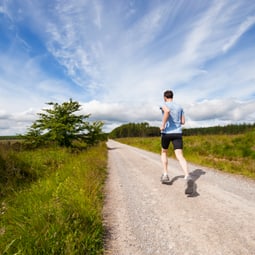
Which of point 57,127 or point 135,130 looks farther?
point 135,130

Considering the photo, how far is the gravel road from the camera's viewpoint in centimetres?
232

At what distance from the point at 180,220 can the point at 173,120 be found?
2.35 m

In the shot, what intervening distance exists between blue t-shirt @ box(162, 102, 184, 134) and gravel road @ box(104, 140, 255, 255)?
139 centimetres

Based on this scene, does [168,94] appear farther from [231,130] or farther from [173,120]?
[231,130]

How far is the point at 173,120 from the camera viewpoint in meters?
4.71

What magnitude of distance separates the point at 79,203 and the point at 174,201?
1.87 meters

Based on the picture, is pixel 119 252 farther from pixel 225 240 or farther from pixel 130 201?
pixel 130 201

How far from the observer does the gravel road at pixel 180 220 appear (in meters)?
2.32

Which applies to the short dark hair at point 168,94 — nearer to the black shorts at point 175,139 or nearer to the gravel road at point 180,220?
the black shorts at point 175,139

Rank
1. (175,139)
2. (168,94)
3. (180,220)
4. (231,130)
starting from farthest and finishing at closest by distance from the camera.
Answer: (231,130), (168,94), (175,139), (180,220)

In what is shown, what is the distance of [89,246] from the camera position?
225cm

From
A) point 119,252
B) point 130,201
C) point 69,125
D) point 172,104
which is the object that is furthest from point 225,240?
point 69,125

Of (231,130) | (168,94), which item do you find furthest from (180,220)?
(231,130)

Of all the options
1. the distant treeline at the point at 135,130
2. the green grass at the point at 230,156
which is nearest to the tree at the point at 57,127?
the green grass at the point at 230,156
